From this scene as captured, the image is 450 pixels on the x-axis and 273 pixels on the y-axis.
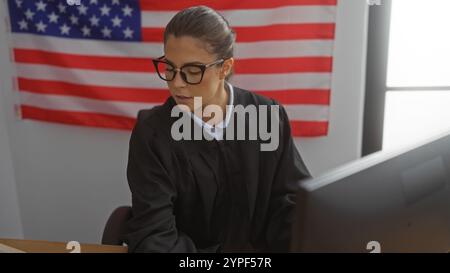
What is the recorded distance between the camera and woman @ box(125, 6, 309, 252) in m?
1.12

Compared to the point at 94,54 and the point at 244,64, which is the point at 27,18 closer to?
the point at 94,54

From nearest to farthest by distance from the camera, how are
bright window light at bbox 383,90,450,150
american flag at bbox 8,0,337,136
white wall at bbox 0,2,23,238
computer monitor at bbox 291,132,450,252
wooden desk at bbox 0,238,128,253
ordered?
computer monitor at bbox 291,132,450,252, wooden desk at bbox 0,238,128,253, american flag at bbox 8,0,337,136, bright window light at bbox 383,90,450,150, white wall at bbox 0,2,23,238

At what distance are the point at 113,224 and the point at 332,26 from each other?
1204 mm

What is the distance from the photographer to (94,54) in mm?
2006

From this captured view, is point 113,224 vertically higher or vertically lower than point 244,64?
lower

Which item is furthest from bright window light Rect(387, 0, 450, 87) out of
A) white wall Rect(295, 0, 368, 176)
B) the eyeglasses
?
the eyeglasses

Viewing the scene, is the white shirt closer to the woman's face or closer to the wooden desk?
the woman's face

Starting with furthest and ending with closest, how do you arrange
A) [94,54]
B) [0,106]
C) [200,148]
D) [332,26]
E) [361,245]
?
[0,106], [94,54], [332,26], [200,148], [361,245]

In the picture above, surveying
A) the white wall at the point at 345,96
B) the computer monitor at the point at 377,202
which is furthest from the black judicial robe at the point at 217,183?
the white wall at the point at 345,96

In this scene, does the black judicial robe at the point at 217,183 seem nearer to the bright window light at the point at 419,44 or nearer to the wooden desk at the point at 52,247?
the wooden desk at the point at 52,247

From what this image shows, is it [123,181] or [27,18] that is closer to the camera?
[27,18]

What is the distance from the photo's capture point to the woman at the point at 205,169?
1122 millimetres

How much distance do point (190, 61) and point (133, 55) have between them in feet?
3.08

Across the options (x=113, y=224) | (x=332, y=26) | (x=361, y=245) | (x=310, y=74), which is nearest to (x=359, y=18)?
(x=332, y=26)
